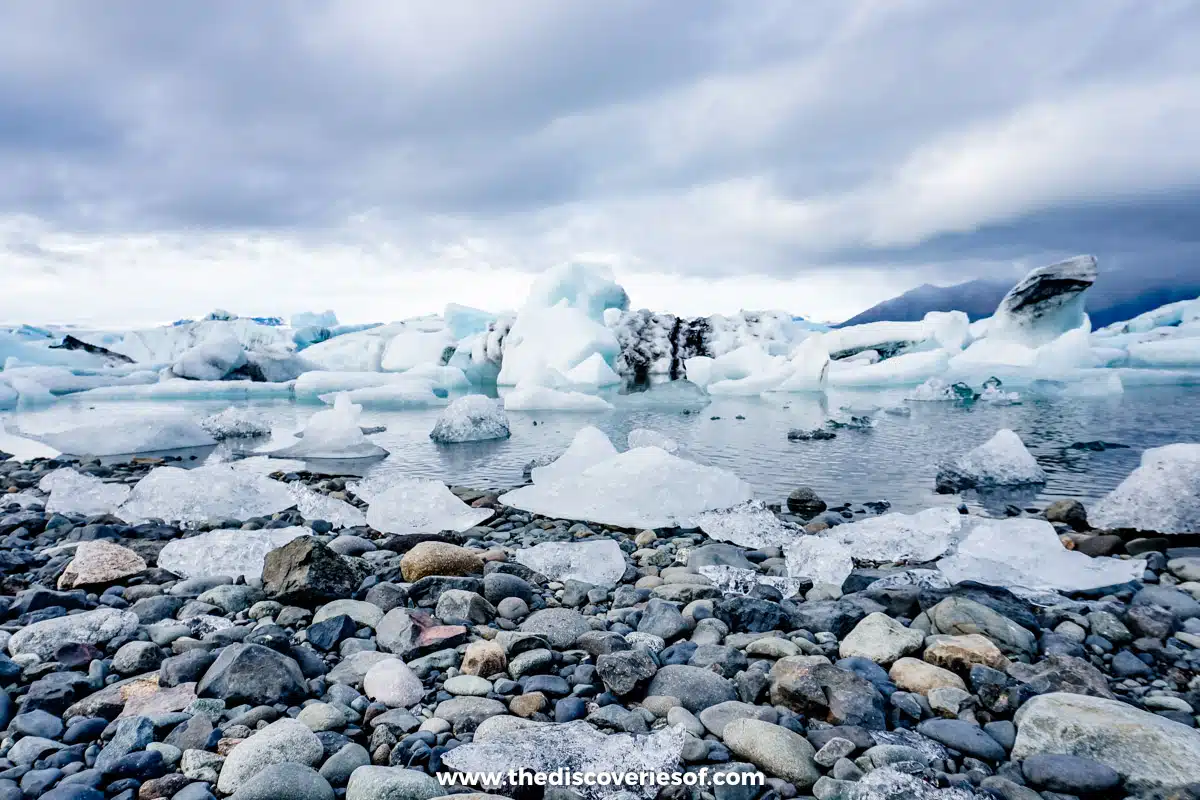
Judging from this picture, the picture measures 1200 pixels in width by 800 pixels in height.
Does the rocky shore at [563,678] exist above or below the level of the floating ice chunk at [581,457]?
below

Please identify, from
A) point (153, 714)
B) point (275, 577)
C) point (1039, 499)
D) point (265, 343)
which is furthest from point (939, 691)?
point (265, 343)

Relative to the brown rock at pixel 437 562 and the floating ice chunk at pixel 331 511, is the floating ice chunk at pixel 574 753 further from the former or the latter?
the floating ice chunk at pixel 331 511

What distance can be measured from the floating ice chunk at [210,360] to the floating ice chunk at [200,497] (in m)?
21.8

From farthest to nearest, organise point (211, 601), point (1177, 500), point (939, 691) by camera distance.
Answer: point (1177, 500) → point (211, 601) → point (939, 691)

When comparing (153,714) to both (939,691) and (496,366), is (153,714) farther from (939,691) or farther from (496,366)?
(496,366)

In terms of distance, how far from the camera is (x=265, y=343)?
34.0 meters

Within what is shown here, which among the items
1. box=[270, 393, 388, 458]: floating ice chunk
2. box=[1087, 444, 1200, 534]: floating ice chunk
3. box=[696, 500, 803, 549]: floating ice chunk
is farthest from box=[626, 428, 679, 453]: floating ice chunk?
box=[1087, 444, 1200, 534]: floating ice chunk

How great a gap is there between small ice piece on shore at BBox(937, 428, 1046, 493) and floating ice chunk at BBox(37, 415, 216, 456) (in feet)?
30.8

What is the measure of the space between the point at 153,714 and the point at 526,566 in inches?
73.3

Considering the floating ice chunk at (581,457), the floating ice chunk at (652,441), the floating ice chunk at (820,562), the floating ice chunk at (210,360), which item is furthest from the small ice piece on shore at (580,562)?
the floating ice chunk at (210,360)

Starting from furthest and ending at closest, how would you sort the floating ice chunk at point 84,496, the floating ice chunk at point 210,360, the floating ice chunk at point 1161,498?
the floating ice chunk at point 210,360
the floating ice chunk at point 84,496
the floating ice chunk at point 1161,498

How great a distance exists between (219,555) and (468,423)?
7206mm

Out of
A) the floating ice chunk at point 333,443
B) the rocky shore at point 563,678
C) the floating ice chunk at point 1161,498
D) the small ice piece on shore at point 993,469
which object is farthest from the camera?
the floating ice chunk at point 333,443

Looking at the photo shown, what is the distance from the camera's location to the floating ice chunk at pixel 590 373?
21.4 m
